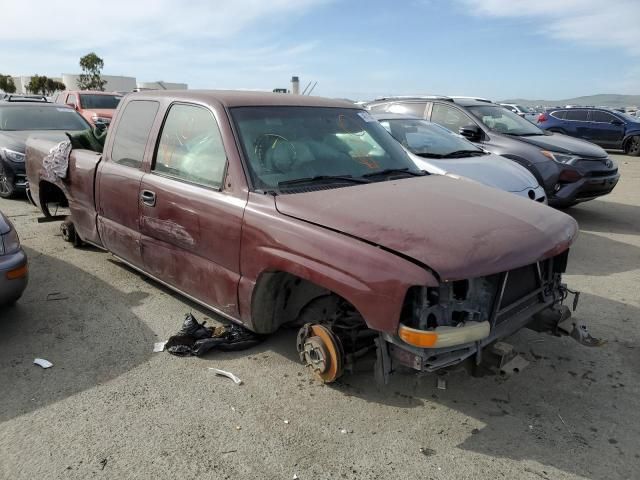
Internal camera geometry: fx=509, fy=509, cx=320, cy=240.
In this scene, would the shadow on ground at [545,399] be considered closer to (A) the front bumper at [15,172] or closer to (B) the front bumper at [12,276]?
(B) the front bumper at [12,276]

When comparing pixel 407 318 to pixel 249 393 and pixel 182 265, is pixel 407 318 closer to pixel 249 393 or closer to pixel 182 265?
pixel 249 393

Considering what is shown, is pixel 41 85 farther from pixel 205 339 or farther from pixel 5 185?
pixel 205 339

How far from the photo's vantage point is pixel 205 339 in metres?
3.67

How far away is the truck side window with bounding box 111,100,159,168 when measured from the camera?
4.18 m

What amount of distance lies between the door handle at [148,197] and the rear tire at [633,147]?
18821mm

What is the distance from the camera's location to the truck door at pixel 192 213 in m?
3.38

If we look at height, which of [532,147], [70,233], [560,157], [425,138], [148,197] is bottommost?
[70,233]

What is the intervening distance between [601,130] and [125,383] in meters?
19.3

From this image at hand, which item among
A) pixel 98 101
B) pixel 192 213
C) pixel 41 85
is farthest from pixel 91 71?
pixel 192 213

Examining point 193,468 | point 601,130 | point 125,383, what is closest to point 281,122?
point 125,383

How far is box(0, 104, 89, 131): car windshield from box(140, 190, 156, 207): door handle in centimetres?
627

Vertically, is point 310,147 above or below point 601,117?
below

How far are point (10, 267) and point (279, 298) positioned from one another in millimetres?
2003

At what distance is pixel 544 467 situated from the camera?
2588 mm
